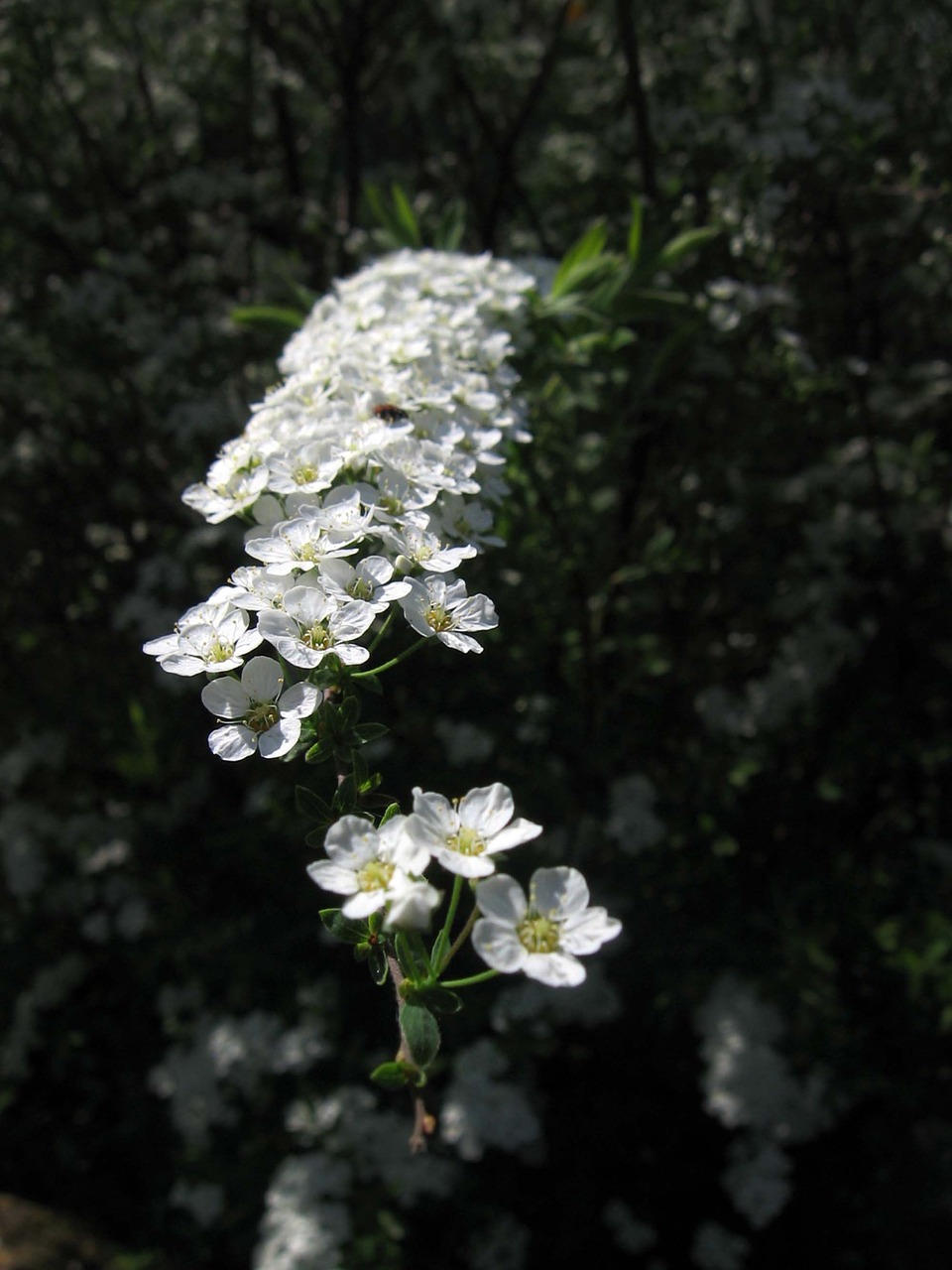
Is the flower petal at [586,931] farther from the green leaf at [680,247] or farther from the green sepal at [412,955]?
the green leaf at [680,247]

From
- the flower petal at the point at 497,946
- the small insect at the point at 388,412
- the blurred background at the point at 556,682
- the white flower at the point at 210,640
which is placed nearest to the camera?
the flower petal at the point at 497,946

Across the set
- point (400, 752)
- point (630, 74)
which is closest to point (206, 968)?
point (400, 752)

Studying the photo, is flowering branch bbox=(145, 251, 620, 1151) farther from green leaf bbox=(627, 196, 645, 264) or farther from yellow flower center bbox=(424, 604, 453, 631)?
green leaf bbox=(627, 196, 645, 264)

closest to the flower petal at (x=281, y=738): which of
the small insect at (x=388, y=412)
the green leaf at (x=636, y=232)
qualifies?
the small insect at (x=388, y=412)

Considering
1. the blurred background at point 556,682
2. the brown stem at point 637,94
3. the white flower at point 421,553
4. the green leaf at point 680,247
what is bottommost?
the blurred background at point 556,682

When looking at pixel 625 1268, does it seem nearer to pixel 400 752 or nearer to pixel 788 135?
pixel 400 752

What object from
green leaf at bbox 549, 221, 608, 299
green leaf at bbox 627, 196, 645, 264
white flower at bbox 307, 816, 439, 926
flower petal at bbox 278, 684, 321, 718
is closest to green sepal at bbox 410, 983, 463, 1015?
white flower at bbox 307, 816, 439, 926
